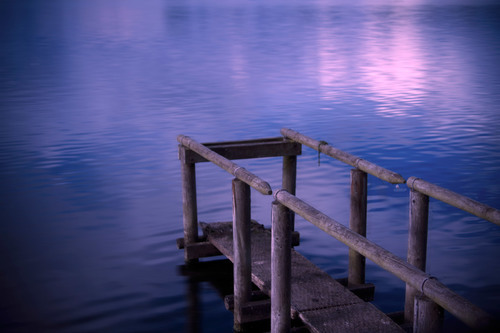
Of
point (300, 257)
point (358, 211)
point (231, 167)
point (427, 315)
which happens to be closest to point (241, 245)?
point (231, 167)

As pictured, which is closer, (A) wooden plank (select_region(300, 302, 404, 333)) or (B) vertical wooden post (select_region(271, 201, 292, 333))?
(B) vertical wooden post (select_region(271, 201, 292, 333))

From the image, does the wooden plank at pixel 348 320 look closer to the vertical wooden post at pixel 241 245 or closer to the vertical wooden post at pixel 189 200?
the vertical wooden post at pixel 241 245

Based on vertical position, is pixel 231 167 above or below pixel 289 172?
above

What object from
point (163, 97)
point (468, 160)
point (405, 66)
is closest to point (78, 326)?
point (468, 160)

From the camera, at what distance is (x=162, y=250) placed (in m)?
9.18

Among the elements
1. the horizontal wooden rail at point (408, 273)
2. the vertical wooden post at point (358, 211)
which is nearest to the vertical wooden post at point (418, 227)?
the vertical wooden post at point (358, 211)

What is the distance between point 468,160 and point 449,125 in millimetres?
4962

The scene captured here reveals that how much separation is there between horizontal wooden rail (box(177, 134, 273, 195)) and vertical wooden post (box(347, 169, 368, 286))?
124cm

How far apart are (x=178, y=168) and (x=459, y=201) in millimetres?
9915

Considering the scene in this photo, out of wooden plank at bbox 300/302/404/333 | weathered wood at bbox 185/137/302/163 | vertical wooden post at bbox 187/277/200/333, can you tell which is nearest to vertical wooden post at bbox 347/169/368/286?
wooden plank at bbox 300/302/404/333

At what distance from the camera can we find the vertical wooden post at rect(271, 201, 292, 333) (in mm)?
5078

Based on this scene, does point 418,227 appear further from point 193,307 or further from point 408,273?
point 193,307

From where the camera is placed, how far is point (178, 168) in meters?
14.3

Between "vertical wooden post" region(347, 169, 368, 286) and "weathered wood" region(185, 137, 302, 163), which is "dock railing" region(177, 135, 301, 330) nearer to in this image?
"weathered wood" region(185, 137, 302, 163)
